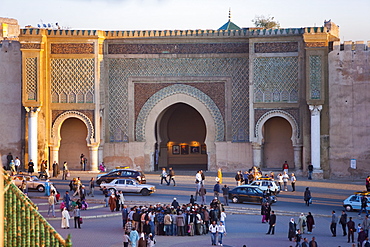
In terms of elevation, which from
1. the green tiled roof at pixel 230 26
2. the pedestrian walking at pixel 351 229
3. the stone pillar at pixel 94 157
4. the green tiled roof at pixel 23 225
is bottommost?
the pedestrian walking at pixel 351 229

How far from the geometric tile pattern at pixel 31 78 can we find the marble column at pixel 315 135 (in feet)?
36.5

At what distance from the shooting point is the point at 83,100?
31188 millimetres

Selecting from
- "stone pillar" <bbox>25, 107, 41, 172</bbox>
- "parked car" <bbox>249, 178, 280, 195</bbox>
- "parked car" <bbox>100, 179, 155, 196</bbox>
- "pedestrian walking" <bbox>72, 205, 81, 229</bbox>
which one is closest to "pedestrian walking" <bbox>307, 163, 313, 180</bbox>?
"parked car" <bbox>249, 178, 280, 195</bbox>

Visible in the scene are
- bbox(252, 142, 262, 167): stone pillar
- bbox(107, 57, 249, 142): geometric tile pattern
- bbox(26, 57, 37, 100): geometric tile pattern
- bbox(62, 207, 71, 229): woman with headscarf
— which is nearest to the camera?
bbox(62, 207, 71, 229): woman with headscarf

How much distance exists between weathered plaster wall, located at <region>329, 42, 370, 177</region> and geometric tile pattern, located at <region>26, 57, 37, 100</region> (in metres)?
11.9

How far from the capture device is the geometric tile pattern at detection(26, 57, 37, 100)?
3042 centimetres

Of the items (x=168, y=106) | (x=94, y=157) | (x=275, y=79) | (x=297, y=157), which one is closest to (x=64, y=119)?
(x=94, y=157)

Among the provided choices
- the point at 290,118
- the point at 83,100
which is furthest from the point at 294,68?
the point at 83,100

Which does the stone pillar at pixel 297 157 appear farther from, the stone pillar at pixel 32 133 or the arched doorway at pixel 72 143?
the stone pillar at pixel 32 133

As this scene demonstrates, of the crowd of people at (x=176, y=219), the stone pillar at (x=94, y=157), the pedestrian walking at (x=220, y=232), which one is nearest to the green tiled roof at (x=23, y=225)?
the pedestrian walking at (x=220, y=232)

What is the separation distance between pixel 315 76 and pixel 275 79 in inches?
69.2

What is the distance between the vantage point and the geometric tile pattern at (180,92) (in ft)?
104

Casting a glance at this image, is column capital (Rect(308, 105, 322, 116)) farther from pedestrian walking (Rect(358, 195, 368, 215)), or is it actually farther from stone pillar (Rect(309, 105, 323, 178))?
pedestrian walking (Rect(358, 195, 368, 215))

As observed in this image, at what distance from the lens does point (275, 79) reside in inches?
1210
